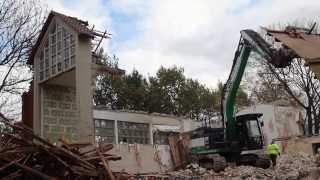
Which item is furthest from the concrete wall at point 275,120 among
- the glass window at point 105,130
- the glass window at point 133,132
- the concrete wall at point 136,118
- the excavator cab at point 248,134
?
the excavator cab at point 248,134

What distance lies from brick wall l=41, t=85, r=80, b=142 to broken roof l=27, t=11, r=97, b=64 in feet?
7.68

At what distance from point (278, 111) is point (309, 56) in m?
37.5

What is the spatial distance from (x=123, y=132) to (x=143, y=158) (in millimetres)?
6107

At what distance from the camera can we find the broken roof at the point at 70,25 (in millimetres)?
27594

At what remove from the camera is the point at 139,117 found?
39.8 meters

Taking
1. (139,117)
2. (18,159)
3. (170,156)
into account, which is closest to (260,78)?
(139,117)

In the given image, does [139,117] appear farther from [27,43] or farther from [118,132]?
[27,43]

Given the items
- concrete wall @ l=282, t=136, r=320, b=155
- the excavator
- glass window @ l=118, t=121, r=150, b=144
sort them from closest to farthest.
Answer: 1. the excavator
2. glass window @ l=118, t=121, r=150, b=144
3. concrete wall @ l=282, t=136, r=320, b=155

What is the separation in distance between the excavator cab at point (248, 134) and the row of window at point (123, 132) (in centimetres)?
1132

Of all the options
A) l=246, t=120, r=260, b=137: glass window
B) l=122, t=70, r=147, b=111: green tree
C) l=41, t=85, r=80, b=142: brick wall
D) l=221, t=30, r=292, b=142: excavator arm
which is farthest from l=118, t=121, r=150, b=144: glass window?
l=122, t=70, r=147, b=111: green tree

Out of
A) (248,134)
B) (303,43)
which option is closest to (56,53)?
(248,134)

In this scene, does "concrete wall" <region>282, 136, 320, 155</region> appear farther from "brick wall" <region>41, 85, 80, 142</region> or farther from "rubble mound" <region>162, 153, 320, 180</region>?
"brick wall" <region>41, 85, 80, 142</region>

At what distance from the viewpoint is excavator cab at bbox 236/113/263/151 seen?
26891 millimetres

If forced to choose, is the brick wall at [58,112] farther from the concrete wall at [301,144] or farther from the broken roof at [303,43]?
the broken roof at [303,43]
